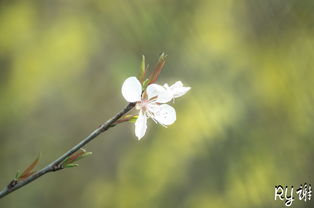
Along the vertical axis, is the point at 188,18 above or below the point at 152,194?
above

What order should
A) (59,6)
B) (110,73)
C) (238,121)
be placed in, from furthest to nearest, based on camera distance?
(59,6), (110,73), (238,121)

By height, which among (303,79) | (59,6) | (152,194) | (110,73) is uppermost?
(59,6)

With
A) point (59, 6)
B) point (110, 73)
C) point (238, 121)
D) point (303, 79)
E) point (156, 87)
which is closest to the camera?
point (156, 87)

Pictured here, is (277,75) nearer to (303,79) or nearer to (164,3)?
(303,79)

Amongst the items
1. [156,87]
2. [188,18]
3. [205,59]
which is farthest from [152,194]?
[156,87]

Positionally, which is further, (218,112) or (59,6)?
(59,6)
